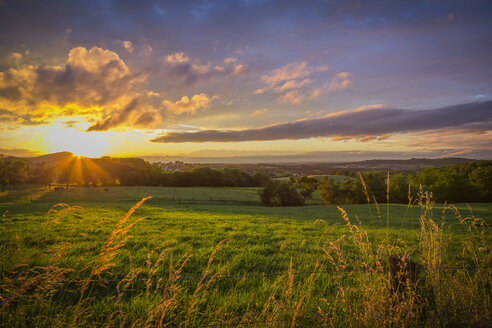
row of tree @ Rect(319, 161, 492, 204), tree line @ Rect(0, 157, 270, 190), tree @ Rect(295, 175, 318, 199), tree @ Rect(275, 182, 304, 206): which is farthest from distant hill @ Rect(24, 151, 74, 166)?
row of tree @ Rect(319, 161, 492, 204)

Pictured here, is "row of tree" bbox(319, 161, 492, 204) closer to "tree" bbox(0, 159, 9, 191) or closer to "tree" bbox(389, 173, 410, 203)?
"tree" bbox(389, 173, 410, 203)

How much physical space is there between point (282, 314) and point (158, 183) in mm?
75902

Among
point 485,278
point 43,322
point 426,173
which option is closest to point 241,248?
point 43,322

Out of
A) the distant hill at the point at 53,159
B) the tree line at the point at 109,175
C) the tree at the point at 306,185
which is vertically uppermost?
the distant hill at the point at 53,159

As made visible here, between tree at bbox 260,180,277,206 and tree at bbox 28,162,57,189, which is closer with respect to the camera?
tree at bbox 260,180,277,206

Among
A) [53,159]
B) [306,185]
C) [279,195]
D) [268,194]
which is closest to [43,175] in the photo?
[53,159]

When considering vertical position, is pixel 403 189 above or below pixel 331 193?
above

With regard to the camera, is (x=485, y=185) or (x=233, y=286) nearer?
(x=233, y=286)

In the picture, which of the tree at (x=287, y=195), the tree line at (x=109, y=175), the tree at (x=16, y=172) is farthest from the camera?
the tree line at (x=109, y=175)

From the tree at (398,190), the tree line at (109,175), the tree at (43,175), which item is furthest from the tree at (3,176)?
the tree at (398,190)

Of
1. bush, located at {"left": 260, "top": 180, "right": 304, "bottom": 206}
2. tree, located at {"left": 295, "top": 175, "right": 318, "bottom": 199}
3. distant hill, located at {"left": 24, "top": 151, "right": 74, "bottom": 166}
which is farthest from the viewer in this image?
distant hill, located at {"left": 24, "top": 151, "right": 74, "bottom": 166}

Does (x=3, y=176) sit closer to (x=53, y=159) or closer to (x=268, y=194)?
(x=268, y=194)

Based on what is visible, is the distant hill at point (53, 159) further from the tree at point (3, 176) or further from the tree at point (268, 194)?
the tree at point (268, 194)

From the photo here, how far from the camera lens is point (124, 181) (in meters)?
70.4
